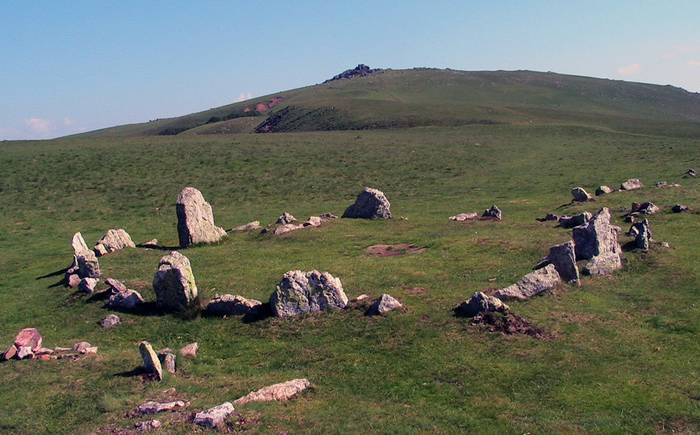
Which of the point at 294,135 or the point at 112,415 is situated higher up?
the point at 294,135

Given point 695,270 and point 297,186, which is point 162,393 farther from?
point 297,186

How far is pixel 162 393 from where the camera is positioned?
18.7m

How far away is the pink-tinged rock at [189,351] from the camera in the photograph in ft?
69.8

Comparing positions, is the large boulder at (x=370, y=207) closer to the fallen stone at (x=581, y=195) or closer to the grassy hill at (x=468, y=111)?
the fallen stone at (x=581, y=195)

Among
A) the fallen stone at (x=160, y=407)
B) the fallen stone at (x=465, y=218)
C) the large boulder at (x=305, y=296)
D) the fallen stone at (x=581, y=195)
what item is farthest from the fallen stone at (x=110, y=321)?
the fallen stone at (x=581, y=195)

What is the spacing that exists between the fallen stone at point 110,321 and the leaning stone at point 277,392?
373 inches

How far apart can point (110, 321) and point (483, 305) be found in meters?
14.0

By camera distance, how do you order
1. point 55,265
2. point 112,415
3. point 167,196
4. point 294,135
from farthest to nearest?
point 294,135, point 167,196, point 55,265, point 112,415

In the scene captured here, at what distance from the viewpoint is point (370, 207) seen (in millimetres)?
42875

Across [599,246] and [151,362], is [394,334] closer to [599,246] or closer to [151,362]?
[151,362]

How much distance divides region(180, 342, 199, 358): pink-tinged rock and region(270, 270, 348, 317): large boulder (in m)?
3.38

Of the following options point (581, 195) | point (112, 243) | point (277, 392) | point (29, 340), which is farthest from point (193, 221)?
point (581, 195)

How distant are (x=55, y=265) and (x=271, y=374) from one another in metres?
21.8

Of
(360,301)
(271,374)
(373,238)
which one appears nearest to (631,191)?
(373,238)
